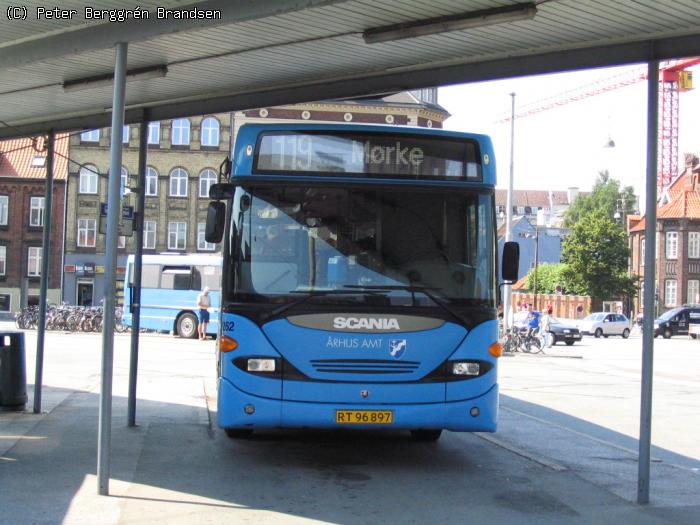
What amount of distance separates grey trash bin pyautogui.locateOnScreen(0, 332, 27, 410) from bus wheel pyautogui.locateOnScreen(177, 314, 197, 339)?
890 inches

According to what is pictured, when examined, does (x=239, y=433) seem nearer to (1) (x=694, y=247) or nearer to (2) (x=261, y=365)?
(2) (x=261, y=365)

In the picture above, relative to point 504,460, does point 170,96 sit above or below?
above

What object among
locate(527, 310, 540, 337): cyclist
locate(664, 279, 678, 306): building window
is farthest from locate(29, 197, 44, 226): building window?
locate(664, 279, 678, 306): building window

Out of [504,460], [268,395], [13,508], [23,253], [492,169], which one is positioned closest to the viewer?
[13,508]

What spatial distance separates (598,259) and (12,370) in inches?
2785

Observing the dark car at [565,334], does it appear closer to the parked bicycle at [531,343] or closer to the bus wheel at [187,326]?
the parked bicycle at [531,343]

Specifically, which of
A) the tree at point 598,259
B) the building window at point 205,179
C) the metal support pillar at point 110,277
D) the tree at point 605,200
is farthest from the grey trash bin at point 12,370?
the tree at point 605,200

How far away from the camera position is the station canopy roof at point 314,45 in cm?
736

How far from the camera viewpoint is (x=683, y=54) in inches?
304

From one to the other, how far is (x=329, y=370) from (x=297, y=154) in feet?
6.84

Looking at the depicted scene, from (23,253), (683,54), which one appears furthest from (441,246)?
(23,253)

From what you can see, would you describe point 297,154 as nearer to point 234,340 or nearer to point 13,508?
point 234,340

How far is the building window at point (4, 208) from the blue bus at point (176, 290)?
26.9m

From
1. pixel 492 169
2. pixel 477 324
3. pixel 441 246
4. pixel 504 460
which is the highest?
pixel 492 169
